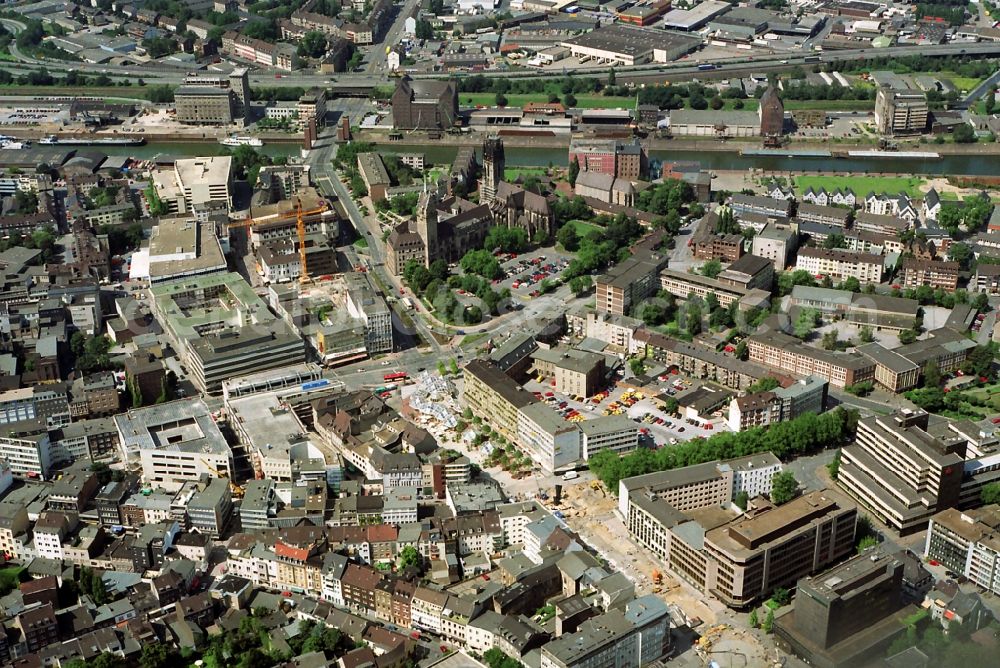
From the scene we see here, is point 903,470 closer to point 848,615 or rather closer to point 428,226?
point 848,615

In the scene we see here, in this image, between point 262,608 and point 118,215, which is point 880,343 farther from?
point 118,215

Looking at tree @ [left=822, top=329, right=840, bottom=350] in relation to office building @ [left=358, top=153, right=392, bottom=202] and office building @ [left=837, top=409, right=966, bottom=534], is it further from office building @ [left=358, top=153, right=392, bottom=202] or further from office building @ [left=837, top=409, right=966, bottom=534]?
office building @ [left=358, top=153, right=392, bottom=202]

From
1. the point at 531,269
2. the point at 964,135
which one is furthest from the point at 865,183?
the point at 531,269

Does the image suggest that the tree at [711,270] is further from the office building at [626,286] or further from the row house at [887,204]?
the row house at [887,204]

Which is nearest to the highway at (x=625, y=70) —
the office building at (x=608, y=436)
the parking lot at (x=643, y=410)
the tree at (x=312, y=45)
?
the tree at (x=312, y=45)

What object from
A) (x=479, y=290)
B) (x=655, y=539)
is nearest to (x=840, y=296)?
(x=479, y=290)

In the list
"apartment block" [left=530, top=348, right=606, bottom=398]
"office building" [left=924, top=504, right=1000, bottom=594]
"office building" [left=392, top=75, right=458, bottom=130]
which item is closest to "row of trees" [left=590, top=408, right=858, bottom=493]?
"apartment block" [left=530, top=348, right=606, bottom=398]
